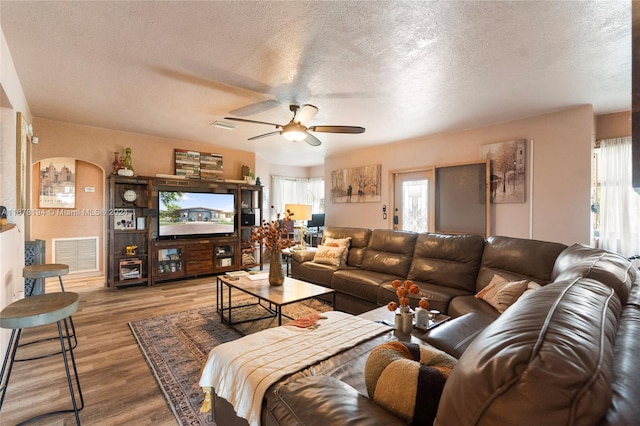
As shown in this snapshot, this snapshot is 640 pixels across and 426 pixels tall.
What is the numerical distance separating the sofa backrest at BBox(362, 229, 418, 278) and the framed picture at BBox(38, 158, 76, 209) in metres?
5.12

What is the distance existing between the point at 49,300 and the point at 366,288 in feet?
8.53

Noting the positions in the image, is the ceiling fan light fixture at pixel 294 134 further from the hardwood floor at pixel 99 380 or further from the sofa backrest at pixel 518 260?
the hardwood floor at pixel 99 380

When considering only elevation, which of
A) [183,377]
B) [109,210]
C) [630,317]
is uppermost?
[109,210]

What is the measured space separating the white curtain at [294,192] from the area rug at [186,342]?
4.25 metres

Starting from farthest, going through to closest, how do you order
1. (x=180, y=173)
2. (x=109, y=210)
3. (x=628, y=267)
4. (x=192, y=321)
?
(x=180, y=173) → (x=109, y=210) → (x=192, y=321) → (x=628, y=267)

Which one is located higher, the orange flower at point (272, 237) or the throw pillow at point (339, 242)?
the orange flower at point (272, 237)

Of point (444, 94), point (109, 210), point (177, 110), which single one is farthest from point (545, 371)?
point (109, 210)

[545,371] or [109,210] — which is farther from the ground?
[109,210]

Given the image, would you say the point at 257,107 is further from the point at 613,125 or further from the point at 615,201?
the point at 615,201

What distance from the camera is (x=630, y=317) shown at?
900 millimetres

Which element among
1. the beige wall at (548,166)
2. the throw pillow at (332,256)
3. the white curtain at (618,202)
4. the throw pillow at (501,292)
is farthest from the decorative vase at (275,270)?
the white curtain at (618,202)

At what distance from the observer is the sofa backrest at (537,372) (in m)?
0.51

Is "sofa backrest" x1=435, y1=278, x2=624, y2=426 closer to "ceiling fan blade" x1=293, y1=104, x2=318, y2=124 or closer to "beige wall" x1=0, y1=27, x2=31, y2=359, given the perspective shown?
"ceiling fan blade" x1=293, y1=104, x2=318, y2=124

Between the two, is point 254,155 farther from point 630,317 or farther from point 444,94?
point 630,317
